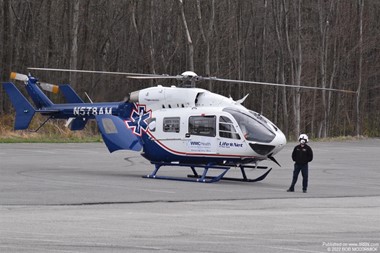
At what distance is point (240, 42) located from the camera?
5644cm

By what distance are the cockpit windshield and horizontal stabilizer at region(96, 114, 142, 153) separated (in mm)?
2837

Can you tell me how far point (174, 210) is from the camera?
→ 1767 centimetres

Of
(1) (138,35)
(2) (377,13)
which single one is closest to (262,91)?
(1) (138,35)

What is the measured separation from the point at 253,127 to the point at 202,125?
141cm

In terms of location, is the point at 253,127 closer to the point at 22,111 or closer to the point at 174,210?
the point at 174,210

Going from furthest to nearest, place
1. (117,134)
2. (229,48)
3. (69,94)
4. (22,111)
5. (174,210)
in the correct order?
(229,48), (22,111), (69,94), (117,134), (174,210)

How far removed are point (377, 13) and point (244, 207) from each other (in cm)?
4832

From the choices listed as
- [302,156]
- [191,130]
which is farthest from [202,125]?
[302,156]

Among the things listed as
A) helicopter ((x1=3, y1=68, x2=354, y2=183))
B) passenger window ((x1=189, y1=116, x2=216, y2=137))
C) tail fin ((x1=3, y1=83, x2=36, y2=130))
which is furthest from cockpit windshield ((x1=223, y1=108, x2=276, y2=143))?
tail fin ((x1=3, y1=83, x2=36, y2=130))

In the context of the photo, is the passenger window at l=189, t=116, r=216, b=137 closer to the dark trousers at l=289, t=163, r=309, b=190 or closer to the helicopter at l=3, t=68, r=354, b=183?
the helicopter at l=3, t=68, r=354, b=183

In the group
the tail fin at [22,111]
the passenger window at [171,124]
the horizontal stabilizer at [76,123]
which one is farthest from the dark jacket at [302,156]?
the tail fin at [22,111]

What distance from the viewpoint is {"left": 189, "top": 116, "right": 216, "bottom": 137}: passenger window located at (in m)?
24.1

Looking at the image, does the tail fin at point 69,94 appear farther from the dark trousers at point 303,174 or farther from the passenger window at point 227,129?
the dark trousers at point 303,174

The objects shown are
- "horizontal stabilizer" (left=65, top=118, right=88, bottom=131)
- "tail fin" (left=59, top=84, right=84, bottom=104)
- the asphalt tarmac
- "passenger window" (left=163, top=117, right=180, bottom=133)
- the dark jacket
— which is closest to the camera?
the asphalt tarmac
